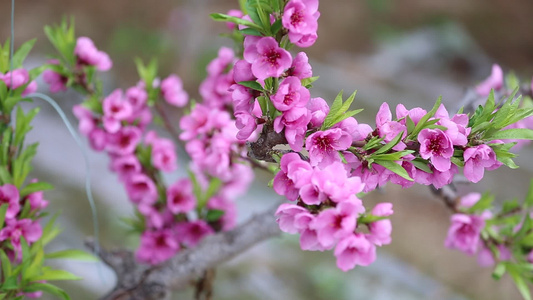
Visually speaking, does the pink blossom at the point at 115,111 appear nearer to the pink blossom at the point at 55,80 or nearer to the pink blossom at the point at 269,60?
the pink blossom at the point at 55,80

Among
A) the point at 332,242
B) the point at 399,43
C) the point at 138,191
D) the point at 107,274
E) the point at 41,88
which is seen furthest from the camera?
the point at 399,43

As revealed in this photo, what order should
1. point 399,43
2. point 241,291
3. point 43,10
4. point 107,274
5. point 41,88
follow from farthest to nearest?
point 399,43, point 43,10, point 41,88, point 107,274, point 241,291

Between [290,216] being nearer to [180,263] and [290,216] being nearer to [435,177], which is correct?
[435,177]

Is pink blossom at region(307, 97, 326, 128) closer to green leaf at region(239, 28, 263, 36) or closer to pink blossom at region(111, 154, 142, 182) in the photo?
green leaf at region(239, 28, 263, 36)

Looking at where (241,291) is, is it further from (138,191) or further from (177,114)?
(177,114)

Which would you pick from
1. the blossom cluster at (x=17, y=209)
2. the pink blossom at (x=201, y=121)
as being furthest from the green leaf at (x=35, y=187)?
the pink blossom at (x=201, y=121)

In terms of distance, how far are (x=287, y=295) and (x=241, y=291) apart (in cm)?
19

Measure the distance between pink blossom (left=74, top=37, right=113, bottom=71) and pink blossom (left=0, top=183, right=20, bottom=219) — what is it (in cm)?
28

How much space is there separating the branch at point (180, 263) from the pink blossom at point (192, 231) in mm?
52

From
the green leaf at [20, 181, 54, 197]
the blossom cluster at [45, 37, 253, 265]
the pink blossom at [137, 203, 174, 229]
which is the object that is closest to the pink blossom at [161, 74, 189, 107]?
the blossom cluster at [45, 37, 253, 265]

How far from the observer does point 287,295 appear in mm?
1873

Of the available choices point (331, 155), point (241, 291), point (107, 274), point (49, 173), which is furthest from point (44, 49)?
point (331, 155)

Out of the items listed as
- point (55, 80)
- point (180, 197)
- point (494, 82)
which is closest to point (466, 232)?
point (494, 82)

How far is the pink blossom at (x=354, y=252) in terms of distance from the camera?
494mm
